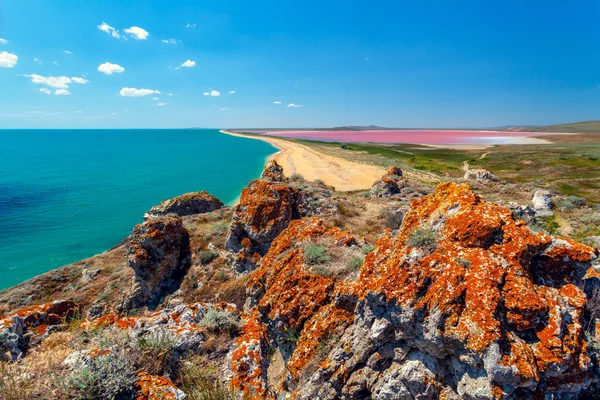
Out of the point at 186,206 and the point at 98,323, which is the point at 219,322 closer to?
the point at 98,323

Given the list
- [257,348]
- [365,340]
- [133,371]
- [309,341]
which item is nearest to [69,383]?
[133,371]

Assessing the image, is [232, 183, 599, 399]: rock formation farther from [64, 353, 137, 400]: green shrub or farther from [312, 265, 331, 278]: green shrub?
[64, 353, 137, 400]: green shrub

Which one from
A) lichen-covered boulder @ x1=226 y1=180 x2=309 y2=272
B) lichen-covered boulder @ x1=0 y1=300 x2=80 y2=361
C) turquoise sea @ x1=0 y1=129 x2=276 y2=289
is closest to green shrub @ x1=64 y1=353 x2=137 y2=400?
lichen-covered boulder @ x1=0 y1=300 x2=80 y2=361

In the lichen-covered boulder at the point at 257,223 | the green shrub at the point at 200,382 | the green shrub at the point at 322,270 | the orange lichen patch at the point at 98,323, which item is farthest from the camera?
the lichen-covered boulder at the point at 257,223

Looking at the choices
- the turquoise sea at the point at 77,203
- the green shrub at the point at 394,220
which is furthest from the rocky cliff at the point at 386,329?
the turquoise sea at the point at 77,203

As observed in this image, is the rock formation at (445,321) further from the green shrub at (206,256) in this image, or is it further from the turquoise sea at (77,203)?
the turquoise sea at (77,203)
